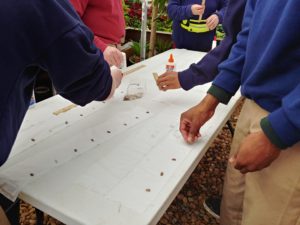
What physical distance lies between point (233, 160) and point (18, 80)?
590 mm

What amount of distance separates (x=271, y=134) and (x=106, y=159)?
47cm

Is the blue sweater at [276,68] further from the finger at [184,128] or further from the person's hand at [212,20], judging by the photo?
the person's hand at [212,20]

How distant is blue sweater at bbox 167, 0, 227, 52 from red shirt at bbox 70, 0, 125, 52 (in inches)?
40.8

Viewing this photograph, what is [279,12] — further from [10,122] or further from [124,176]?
[10,122]

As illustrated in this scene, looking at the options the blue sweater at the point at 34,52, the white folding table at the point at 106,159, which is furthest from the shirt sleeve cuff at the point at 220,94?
the blue sweater at the point at 34,52

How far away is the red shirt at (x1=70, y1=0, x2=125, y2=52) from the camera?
4.38ft

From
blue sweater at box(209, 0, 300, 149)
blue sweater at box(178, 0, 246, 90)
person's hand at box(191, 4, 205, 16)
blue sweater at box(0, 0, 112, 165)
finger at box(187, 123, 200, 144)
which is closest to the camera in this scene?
blue sweater at box(0, 0, 112, 165)

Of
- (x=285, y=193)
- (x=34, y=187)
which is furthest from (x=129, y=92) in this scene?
(x=285, y=193)

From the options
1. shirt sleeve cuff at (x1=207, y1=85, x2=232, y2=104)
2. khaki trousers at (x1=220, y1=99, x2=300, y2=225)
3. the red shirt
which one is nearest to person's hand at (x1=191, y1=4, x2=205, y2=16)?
the red shirt

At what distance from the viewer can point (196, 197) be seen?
1825 millimetres

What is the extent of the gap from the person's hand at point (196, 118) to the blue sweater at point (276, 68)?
0.18m

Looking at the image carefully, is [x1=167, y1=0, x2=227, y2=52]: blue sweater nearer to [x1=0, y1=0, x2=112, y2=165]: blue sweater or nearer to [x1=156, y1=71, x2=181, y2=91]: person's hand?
[x1=156, y1=71, x2=181, y2=91]: person's hand

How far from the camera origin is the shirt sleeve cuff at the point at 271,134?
681 millimetres

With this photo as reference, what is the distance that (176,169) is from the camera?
83 centimetres
